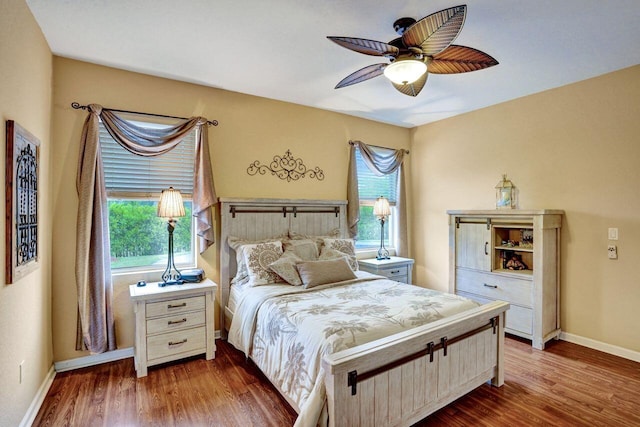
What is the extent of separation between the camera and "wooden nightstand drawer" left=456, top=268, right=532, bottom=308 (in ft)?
11.1

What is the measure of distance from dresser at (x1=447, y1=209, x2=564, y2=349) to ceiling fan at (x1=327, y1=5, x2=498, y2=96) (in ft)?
6.15

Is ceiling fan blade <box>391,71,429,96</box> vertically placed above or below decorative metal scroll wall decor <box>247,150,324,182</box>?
above

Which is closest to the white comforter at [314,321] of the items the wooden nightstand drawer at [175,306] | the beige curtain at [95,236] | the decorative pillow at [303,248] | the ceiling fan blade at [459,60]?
the wooden nightstand drawer at [175,306]

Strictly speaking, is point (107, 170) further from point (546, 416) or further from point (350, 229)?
point (546, 416)

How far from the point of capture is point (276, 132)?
3844 mm

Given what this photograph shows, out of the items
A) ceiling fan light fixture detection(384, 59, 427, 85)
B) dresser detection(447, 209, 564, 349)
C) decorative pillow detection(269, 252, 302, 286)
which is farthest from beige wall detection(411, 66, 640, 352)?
decorative pillow detection(269, 252, 302, 286)

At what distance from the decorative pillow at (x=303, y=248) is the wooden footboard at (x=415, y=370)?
5.04 feet

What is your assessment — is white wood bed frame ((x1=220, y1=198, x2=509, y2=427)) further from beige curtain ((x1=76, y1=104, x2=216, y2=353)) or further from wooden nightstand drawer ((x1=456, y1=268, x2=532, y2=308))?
beige curtain ((x1=76, y1=104, x2=216, y2=353))

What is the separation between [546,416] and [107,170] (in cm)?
401

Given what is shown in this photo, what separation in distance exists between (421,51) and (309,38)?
892mm

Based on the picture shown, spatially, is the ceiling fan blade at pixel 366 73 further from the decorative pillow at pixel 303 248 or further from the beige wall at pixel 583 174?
the beige wall at pixel 583 174

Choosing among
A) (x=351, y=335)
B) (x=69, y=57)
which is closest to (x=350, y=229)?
(x=351, y=335)

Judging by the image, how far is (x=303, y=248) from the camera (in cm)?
337

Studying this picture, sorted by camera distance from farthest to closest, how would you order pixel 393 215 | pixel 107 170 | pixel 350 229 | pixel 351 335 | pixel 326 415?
pixel 393 215 < pixel 350 229 < pixel 107 170 < pixel 351 335 < pixel 326 415
